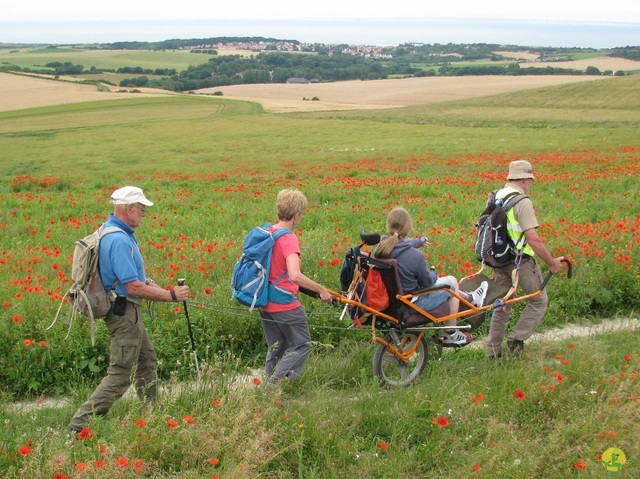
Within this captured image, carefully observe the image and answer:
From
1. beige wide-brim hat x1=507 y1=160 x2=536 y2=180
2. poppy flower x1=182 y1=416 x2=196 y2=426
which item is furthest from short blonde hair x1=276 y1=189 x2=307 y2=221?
beige wide-brim hat x1=507 y1=160 x2=536 y2=180

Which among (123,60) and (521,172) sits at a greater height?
(123,60)

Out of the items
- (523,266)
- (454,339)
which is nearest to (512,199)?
(523,266)

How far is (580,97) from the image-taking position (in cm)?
5862

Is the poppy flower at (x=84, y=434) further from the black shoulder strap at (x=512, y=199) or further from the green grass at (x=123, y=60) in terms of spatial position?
the green grass at (x=123, y=60)

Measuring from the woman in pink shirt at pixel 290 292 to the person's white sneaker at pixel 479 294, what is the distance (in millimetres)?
1991

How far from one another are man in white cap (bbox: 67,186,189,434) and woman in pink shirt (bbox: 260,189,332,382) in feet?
2.76

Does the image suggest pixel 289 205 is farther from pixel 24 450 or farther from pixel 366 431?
pixel 24 450

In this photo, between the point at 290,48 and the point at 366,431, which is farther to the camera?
the point at 290,48

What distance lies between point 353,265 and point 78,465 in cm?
314

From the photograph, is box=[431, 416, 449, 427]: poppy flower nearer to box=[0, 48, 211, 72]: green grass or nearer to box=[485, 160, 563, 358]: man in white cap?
box=[485, 160, 563, 358]: man in white cap

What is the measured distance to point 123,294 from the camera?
4934 millimetres

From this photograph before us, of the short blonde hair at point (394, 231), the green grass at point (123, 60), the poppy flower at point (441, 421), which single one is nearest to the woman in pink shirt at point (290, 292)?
the short blonde hair at point (394, 231)

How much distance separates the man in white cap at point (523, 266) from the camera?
6.21m

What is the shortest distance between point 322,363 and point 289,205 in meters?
1.63
